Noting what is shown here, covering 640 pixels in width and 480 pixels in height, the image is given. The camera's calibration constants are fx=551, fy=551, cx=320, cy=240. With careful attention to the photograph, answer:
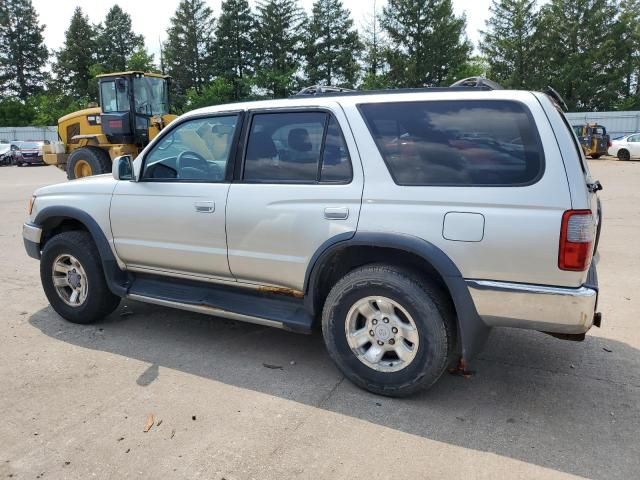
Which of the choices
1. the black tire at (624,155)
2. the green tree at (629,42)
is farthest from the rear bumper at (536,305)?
the green tree at (629,42)

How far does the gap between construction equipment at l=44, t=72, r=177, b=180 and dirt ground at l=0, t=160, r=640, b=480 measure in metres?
10.8

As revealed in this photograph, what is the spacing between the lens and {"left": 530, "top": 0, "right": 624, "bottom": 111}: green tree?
48.4 m

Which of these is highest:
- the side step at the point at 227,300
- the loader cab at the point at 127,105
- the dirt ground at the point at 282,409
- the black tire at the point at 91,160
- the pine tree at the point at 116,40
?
the pine tree at the point at 116,40

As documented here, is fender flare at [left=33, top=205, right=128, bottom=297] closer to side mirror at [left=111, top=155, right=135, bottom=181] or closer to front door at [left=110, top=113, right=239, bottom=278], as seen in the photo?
front door at [left=110, top=113, right=239, bottom=278]

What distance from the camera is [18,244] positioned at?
27.5 ft

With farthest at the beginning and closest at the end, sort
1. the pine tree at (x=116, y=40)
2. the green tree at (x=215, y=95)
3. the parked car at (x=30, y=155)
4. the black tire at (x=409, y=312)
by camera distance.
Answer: the pine tree at (x=116, y=40)
the green tree at (x=215, y=95)
the parked car at (x=30, y=155)
the black tire at (x=409, y=312)

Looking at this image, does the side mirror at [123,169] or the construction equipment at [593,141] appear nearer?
the side mirror at [123,169]

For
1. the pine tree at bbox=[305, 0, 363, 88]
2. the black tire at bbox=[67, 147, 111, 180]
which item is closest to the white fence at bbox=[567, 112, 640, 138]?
the pine tree at bbox=[305, 0, 363, 88]

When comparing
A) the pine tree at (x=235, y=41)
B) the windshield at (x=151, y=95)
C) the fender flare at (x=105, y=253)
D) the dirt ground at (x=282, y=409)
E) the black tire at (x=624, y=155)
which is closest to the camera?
the dirt ground at (x=282, y=409)

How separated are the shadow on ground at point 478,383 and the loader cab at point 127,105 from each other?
10.6 metres

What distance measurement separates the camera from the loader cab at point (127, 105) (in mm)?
14656

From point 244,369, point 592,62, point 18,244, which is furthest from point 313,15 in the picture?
point 244,369

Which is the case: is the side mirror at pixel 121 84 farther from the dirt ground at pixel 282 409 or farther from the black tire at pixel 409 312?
the black tire at pixel 409 312

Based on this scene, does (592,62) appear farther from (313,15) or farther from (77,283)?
(77,283)
